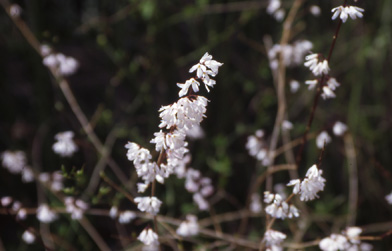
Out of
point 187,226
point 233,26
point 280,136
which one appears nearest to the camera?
point 187,226

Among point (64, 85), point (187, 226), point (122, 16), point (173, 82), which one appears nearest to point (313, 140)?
point (173, 82)

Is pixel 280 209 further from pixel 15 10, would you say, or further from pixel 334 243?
pixel 15 10

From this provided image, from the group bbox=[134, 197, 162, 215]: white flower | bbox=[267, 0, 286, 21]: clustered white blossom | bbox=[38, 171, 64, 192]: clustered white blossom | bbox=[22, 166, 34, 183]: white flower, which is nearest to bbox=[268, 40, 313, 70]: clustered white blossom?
bbox=[267, 0, 286, 21]: clustered white blossom

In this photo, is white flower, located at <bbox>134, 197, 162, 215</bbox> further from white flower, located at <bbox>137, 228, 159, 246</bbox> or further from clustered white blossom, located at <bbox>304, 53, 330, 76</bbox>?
clustered white blossom, located at <bbox>304, 53, 330, 76</bbox>

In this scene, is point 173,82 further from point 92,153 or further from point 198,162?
point 92,153

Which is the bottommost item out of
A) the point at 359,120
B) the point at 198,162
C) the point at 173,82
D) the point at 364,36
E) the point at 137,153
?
the point at 137,153

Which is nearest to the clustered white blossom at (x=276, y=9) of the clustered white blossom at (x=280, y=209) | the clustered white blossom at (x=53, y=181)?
the clustered white blossom at (x=280, y=209)

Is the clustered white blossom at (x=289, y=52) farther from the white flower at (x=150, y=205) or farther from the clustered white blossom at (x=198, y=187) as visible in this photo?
the white flower at (x=150, y=205)
